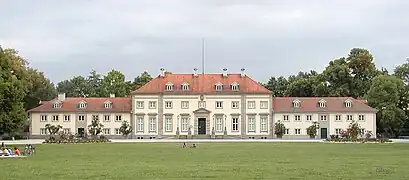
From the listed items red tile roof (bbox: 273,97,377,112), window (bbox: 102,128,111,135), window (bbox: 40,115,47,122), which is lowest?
window (bbox: 102,128,111,135)

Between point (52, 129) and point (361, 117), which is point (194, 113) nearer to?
point (52, 129)

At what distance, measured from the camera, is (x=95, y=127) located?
85.6 m

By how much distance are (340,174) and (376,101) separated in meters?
68.6

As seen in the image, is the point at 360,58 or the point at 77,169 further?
the point at 360,58

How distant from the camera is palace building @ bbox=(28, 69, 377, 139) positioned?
88250mm

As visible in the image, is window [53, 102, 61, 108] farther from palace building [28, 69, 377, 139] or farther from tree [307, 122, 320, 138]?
tree [307, 122, 320, 138]

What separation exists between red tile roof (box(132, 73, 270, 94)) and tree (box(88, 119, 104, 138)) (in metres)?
5.86

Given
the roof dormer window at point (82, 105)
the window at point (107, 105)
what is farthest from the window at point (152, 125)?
the roof dormer window at point (82, 105)

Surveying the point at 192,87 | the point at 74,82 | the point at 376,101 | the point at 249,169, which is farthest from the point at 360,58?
the point at 249,169

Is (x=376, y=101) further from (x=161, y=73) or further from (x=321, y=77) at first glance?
(x=161, y=73)

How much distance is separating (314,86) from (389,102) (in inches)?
648

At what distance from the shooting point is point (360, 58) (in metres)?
99.7

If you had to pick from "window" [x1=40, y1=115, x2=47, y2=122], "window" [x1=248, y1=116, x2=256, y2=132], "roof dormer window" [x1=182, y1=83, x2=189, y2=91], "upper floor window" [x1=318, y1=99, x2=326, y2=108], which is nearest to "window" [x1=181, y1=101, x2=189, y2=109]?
"roof dormer window" [x1=182, y1=83, x2=189, y2=91]

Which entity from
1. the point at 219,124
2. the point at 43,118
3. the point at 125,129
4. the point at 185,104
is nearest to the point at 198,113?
the point at 185,104
